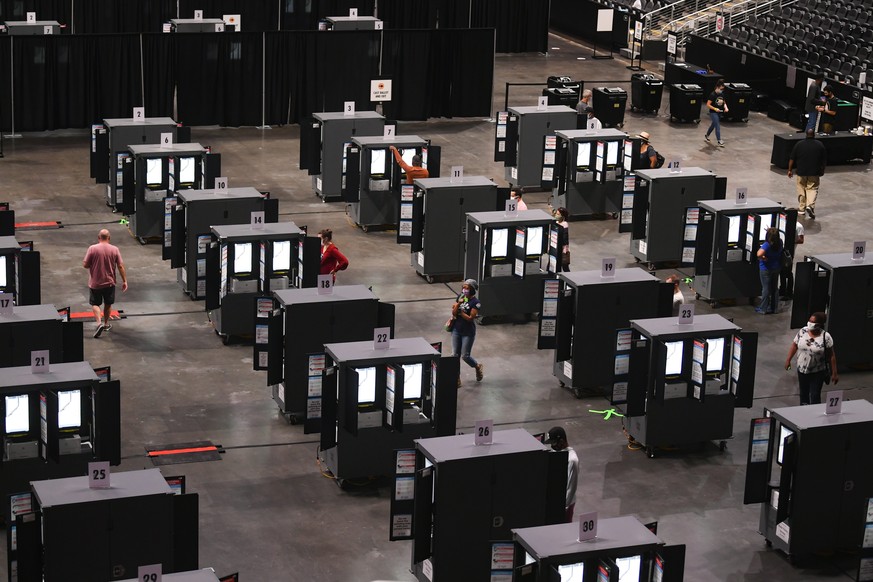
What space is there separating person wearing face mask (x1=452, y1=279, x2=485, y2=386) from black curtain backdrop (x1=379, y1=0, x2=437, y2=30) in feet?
77.1

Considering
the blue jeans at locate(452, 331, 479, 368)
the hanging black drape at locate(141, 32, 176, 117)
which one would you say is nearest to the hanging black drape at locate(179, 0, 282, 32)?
the hanging black drape at locate(141, 32, 176, 117)

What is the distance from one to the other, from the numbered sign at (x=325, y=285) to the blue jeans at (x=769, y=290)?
26.3 ft

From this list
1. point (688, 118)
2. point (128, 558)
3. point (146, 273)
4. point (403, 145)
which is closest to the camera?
point (128, 558)

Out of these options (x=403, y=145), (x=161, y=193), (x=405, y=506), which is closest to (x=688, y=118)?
(x=403, y=145)

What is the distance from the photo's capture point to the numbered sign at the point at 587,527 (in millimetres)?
11719

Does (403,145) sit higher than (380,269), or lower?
higher

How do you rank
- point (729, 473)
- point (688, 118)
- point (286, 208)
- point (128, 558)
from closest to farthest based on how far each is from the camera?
1. point (128, 558)
2. point (729, 473)
3. point (286, 208)
4. point (688, 118)

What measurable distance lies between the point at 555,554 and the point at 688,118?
86.1 ft

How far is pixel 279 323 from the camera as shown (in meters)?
17.3

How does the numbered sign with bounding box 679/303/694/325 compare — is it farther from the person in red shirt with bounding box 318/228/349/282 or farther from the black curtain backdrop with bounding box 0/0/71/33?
the black curtain backdrop with bounding box 0/0/71/33

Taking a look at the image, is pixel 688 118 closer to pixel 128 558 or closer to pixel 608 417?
pixel 608 417

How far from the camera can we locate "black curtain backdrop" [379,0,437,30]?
136 ft

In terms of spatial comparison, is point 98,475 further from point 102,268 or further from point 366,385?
point 102,268

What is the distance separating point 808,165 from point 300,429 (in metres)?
13.6
